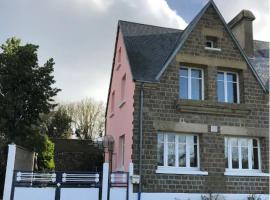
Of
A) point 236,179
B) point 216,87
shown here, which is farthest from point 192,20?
point 236,179

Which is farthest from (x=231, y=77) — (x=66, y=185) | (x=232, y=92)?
(x=66, y=185)

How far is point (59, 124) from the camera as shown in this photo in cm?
4053

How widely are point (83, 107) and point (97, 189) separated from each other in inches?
Answer: 1170

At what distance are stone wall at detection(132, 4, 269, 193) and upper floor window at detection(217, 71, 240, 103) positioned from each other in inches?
11.9

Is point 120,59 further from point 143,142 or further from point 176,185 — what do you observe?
point 176,185

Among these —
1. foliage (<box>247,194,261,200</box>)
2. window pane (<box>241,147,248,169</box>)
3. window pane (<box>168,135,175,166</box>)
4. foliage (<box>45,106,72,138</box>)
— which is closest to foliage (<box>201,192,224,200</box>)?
foliage (<box>247,194,261,200</box>)

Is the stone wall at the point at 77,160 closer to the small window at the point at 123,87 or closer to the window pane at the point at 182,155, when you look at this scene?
the small window at the point at 123,87

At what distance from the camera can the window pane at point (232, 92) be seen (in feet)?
54.2

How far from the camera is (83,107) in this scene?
140 feet

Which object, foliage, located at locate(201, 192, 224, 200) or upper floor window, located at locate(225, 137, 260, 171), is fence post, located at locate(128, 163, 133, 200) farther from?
upper floor window, located at locate(225, 137, 260, 171)

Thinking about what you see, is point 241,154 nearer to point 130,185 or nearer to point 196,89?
point 196,89

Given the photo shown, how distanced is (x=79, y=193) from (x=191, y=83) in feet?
22.6

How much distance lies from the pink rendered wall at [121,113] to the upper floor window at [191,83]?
2.34 metres

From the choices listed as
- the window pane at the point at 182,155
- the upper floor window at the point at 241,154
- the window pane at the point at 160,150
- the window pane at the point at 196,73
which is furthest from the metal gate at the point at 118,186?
the window pane at the point at 196,73
